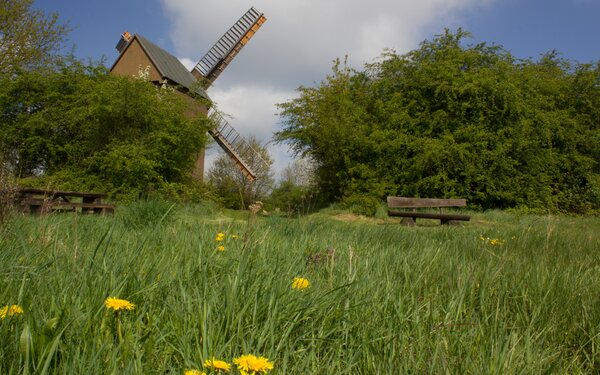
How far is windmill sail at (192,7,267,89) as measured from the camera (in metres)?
27.6

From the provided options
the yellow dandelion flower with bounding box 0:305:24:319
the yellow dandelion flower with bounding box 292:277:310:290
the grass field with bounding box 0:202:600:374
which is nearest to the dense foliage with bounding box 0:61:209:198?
the grass field with bounding box 0:202:600:374

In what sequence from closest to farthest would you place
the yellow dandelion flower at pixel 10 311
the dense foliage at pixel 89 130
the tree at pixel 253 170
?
the yellow dandelion flower at pixel 10 311, the dense foliage at pixel 89 130, the tree at pixel 253 170

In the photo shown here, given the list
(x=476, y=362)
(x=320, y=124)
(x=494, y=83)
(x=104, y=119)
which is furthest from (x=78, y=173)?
(x=476, y=362)

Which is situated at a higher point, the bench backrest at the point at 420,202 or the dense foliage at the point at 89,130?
the dense foliage at the point at 89,130

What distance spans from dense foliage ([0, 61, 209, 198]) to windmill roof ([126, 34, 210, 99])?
6851 millimetres

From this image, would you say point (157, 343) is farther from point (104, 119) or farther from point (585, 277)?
point (104, 119)

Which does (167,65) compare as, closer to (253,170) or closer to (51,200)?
(253,170)

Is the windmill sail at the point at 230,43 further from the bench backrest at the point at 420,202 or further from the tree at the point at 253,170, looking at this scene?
the bench backrest at the point at 420,202

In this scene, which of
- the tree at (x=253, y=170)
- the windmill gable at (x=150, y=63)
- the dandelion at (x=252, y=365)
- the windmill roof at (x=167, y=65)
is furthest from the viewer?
the tree at (x=253, y=170)

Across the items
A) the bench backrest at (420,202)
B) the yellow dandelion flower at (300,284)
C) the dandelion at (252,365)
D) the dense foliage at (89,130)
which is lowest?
the dandelion at (252,365)

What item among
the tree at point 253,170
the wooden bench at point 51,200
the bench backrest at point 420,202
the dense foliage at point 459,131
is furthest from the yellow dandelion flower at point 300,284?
the tree at point 253,170

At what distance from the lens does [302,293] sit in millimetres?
1616

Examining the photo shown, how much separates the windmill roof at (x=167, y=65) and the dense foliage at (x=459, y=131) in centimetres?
885

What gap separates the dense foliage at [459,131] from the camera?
610 inches
